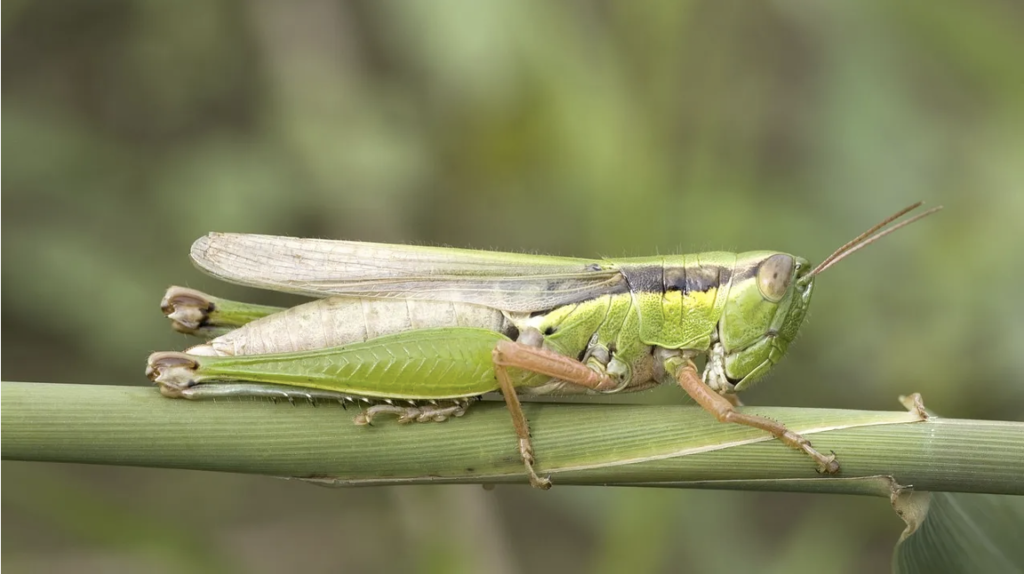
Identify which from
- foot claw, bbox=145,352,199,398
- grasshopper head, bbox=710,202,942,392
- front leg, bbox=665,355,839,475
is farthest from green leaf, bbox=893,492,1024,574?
foot claw, bbox=145,352,199,398

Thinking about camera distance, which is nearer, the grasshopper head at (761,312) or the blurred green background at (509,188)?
the grasshopper head at (761,312)

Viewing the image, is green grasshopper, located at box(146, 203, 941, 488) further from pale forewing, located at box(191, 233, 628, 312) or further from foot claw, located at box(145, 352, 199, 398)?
foot claw, located at box(145, 352, 199, 398)

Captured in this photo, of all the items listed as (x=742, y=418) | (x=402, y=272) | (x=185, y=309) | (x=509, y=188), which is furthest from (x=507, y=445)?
(x=509, y=188)

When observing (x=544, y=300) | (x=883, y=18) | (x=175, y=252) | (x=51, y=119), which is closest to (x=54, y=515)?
(x=175, y=252)

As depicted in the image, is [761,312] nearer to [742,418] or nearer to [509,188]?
[742,418]

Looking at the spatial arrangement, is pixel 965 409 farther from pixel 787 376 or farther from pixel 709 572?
pixel 709 572

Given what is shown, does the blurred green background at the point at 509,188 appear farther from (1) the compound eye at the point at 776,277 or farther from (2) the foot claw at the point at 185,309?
(2) the foot claw at the point at 185,309

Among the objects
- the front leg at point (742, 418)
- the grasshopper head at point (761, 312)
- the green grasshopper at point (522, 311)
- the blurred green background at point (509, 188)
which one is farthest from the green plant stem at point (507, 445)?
the blurred green background at point (509, 188)
